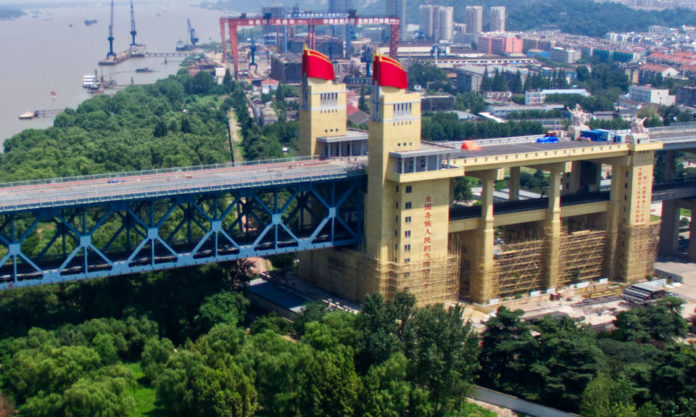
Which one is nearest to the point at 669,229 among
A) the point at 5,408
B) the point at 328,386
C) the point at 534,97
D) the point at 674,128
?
the point at 674,128

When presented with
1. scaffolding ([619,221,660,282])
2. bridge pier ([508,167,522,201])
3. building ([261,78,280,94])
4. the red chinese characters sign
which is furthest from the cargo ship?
the red chinese characters sign

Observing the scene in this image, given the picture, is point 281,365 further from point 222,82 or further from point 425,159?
point 222,82

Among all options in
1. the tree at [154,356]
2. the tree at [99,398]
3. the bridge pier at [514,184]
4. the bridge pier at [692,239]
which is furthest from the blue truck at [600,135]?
the tree at [99,398]

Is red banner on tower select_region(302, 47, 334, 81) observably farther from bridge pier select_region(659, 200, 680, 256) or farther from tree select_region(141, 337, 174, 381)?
bridge pier select_region(659, 200, 680, 256)

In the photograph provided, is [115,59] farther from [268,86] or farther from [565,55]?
[565,55]

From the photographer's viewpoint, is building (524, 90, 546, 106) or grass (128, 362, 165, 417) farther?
building (524, 90, 546, 106)

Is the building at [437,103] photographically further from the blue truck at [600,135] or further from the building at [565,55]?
the blue truck at [600,135]

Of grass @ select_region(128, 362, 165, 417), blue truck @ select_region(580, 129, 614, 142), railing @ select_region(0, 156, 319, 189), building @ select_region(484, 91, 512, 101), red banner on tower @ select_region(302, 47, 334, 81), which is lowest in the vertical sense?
grass @ select_region(128, 362, 165, 417)

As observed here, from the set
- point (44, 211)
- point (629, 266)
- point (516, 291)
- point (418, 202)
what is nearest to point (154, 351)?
point (44, 211)
